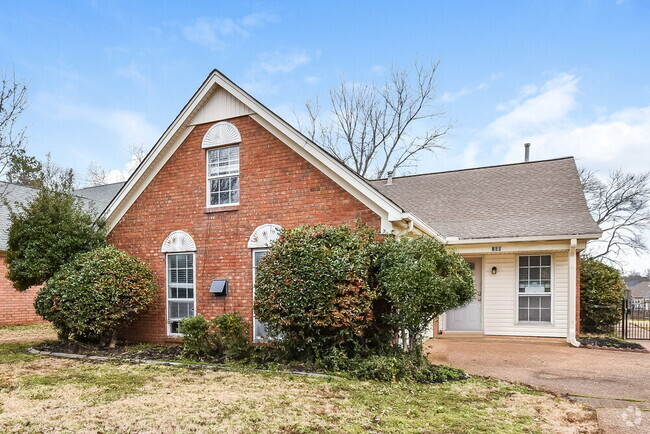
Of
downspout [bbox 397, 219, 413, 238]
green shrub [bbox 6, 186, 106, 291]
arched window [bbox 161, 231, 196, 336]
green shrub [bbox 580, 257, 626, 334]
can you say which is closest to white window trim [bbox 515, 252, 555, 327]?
green shrub [bbox 580, 257, 626, 334]

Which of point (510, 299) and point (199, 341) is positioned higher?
point (510, 299)

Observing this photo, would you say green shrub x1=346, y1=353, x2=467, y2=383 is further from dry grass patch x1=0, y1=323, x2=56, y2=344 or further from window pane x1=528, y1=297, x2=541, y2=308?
dry grass patch x1=0, y1=323, x2=56, y2=344

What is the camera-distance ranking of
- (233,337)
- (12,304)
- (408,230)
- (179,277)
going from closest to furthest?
(233,337) → (408,230) → (179,277) → (12,304)

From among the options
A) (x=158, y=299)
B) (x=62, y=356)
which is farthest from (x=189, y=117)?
(x=62, y=356)

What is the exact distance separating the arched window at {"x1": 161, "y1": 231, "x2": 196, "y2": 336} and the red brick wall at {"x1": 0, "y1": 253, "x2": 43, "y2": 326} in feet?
26.3

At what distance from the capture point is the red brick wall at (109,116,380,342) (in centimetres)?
848

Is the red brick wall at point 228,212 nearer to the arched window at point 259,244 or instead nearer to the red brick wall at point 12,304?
the arched window at point 259,244

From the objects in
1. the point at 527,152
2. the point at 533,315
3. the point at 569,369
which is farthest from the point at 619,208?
the point at 569,369

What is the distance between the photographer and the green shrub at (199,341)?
26.1ft

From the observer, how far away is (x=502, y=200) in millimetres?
13219

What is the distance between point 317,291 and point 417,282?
157 centimetres

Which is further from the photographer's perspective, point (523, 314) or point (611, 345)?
A: point (523, 314)

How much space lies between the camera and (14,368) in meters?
7.36

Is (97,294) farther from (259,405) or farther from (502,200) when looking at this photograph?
(502,200)
